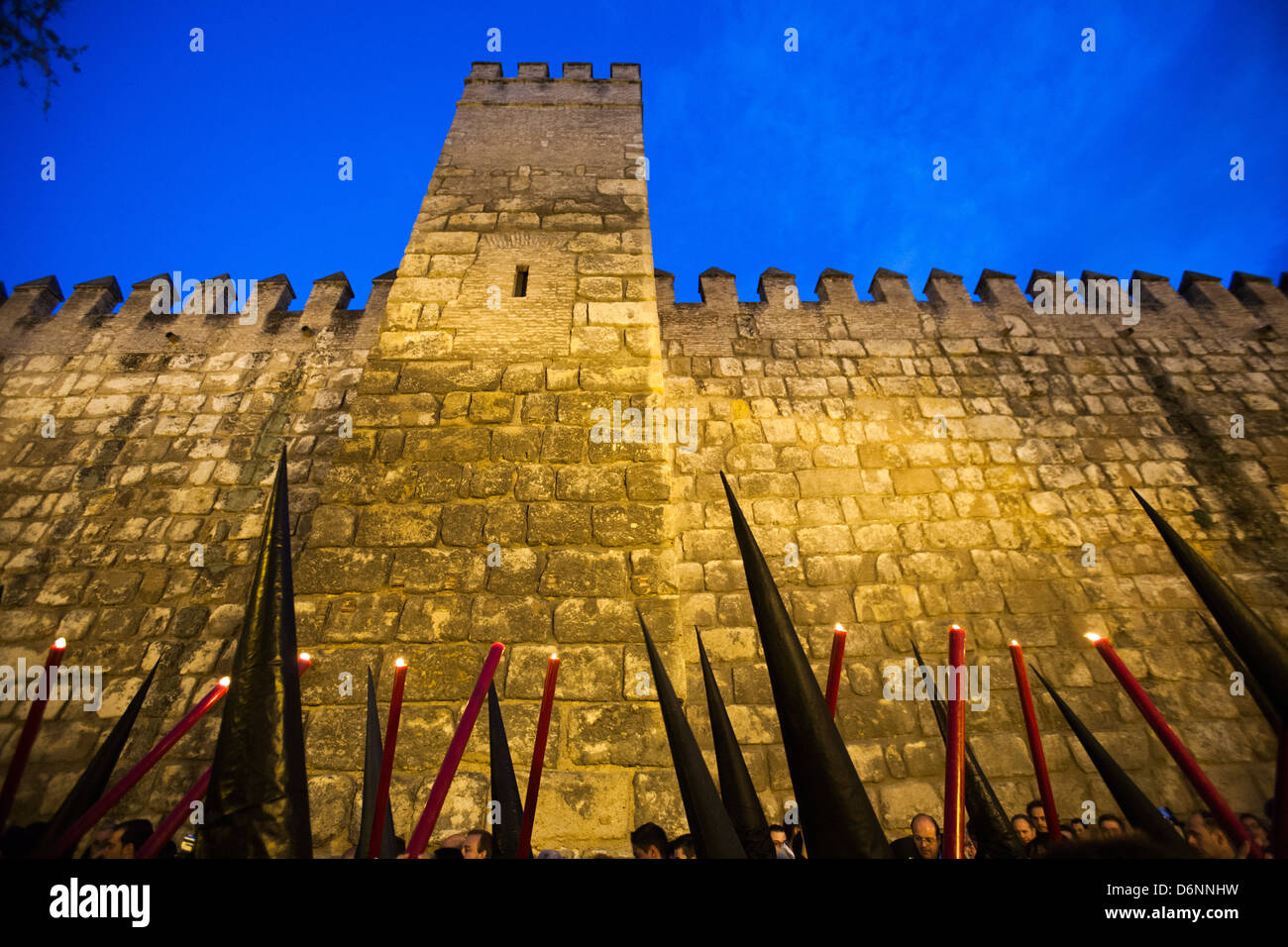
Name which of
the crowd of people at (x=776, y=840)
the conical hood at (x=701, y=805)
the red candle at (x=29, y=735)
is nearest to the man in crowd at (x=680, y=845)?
the crowd of people at (x=776, y=840)

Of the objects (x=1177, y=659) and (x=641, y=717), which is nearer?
(x=641, y=717)

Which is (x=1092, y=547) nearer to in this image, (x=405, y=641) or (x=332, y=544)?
(x=405, y=641)

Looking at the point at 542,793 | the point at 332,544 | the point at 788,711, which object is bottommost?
the point at 542,793

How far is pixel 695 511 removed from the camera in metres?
4.52

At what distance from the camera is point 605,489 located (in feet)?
7.74

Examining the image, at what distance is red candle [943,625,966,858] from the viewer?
917 mm

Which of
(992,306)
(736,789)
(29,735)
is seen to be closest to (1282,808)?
(736,789)

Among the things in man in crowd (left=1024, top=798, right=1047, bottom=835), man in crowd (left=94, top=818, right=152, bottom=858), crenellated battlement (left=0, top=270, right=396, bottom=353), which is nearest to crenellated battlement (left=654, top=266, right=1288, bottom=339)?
crenellated battlement (left=0, top=270, right=396, bottom=353)

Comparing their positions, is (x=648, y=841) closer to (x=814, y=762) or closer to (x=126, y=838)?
(x=814, y=762)

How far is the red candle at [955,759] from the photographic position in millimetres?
917

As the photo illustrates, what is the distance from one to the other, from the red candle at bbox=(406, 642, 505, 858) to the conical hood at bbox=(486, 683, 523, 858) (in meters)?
0.17

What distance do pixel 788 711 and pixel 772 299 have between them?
230 inches

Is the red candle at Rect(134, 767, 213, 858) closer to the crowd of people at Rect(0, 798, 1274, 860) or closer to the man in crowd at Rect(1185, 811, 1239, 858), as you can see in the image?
the crowd of people at Rect(0, 798, 1274, 860)
